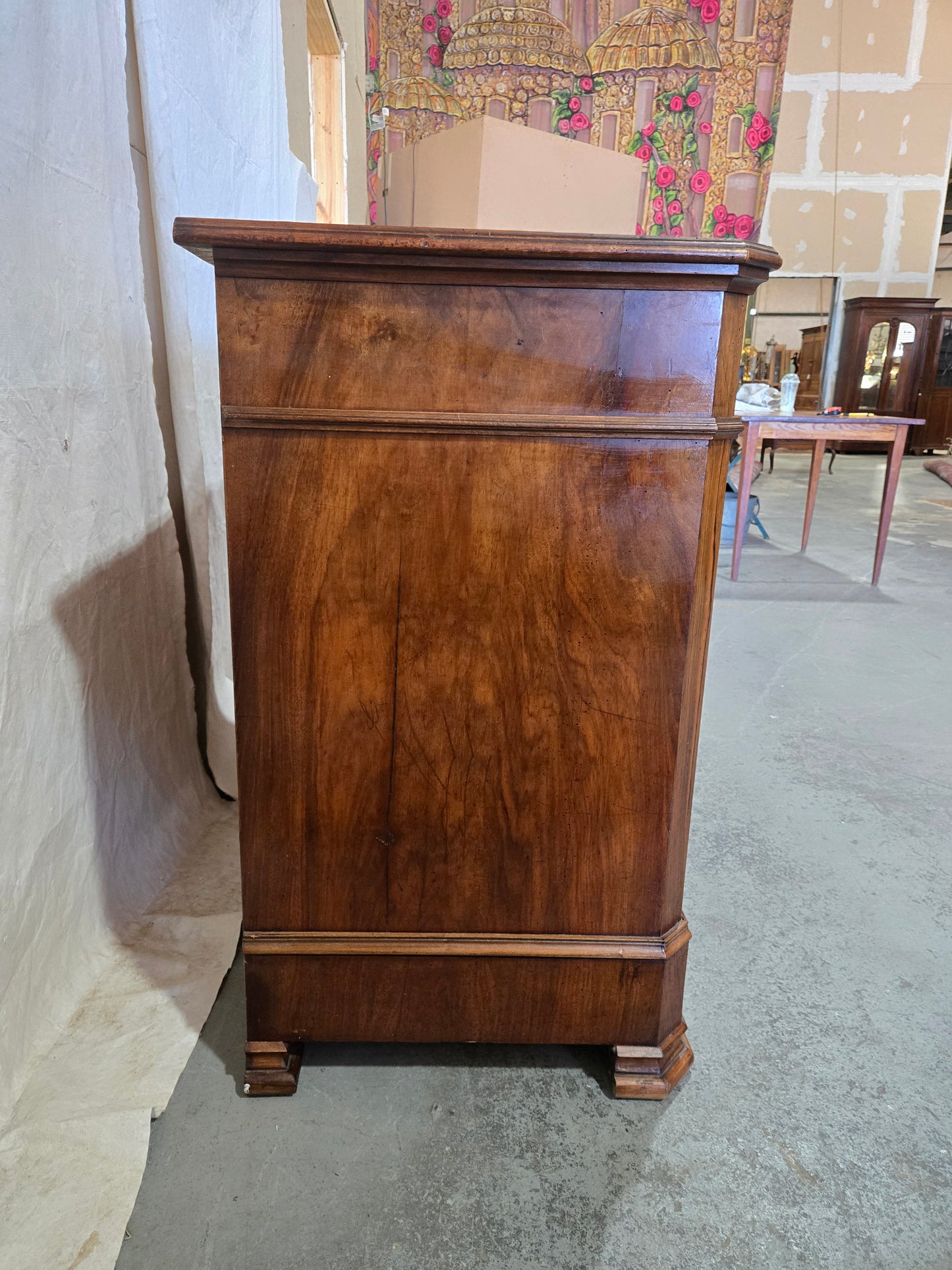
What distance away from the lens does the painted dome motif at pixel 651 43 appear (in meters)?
7.82

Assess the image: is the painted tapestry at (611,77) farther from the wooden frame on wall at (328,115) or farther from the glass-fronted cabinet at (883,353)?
the wooden frame on wall at (328,115)

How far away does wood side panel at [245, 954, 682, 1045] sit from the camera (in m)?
1.05

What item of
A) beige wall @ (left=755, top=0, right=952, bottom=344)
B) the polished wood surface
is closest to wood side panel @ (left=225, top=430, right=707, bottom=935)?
the polished wood surface

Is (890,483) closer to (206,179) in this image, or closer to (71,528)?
(206,179)

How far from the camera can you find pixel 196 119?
1525mm

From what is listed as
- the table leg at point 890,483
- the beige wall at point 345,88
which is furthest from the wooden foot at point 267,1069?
the table leg at point 890,483

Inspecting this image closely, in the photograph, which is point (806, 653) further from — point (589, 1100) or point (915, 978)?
point (589, 1100)

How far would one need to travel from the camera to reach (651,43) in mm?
7855

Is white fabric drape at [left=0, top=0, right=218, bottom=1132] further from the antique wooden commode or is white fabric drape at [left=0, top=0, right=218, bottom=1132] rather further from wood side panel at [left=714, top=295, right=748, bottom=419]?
wood side panel at [left=714, top=295, right=748, bottom=419]

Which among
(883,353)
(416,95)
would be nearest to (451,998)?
(416,95)

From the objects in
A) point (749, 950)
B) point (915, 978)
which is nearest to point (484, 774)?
point (749, 950)

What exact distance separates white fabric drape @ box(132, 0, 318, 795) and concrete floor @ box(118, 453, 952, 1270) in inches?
30.4

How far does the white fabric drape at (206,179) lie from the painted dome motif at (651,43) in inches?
287

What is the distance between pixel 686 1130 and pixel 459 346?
38.0 inches
